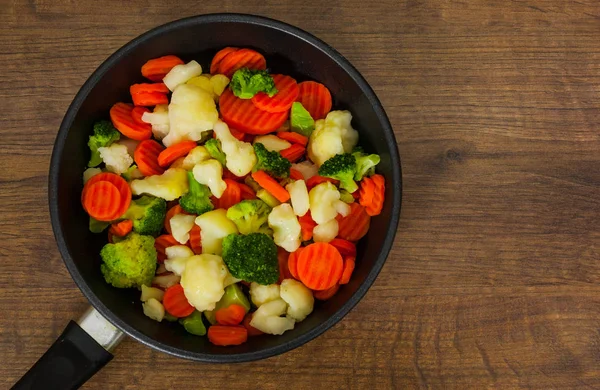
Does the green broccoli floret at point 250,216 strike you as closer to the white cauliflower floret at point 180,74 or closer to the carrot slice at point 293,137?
the carrot slice at point 293,137

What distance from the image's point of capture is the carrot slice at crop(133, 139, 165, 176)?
4.38 feet

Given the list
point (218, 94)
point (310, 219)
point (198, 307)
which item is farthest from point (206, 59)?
point (198, 307)

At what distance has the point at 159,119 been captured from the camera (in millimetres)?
1349

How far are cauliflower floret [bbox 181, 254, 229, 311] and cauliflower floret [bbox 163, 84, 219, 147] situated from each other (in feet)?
0.84

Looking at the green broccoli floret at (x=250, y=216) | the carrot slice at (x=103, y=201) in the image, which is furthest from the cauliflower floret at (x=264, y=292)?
the carrot slice at (x=103, y=201)

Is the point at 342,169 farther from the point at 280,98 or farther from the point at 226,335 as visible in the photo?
the point at 226,335

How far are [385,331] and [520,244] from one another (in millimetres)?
387

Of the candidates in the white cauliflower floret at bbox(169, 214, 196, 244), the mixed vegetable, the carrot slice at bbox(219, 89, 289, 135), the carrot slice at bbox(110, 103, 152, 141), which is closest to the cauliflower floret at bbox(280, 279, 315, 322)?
the mixed vegetable

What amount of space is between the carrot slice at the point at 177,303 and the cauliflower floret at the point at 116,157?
28 centimetres

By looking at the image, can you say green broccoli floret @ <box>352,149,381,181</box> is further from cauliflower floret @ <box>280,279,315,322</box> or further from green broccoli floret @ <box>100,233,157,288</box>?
green broccoli floret @ <box>100,233,157,288</box>

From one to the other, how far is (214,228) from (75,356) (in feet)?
1.19

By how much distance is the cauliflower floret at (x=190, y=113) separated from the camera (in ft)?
4.22

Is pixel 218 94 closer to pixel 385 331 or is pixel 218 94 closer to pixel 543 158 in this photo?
pixel 385 331

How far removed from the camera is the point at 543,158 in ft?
5.06
